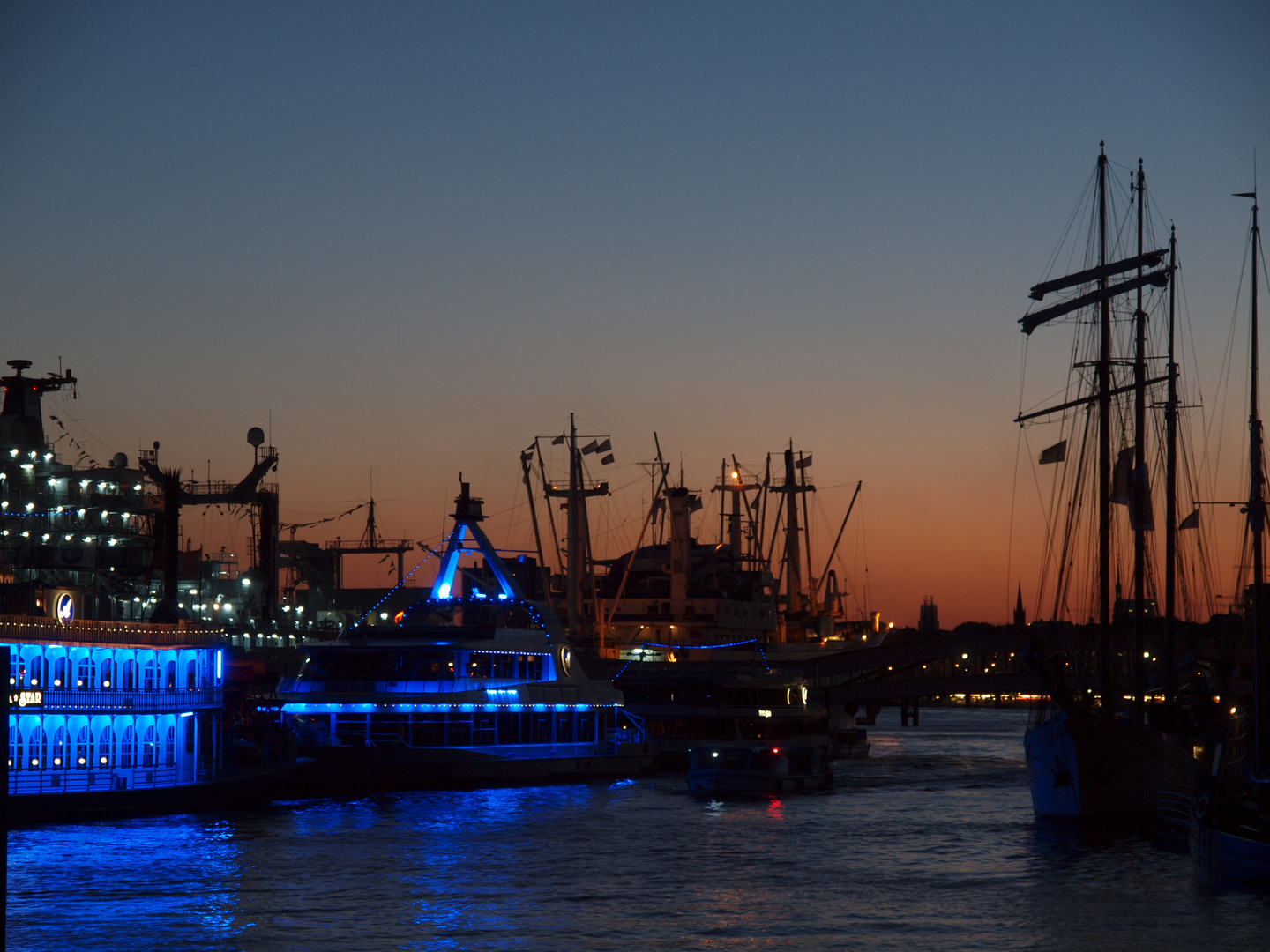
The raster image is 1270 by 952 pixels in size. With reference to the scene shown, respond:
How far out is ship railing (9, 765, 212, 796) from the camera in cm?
4769

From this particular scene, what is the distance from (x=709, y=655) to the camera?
129625mm

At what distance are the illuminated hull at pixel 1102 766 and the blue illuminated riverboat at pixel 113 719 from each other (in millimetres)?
30882

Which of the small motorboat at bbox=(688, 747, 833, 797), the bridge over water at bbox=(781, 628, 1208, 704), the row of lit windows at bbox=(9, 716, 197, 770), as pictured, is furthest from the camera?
the bridge over water at bbox=(781, 628, 1208, 704)

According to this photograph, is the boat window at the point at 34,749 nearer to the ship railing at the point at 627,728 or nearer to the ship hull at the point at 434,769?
the ship hull at the point at 434,769

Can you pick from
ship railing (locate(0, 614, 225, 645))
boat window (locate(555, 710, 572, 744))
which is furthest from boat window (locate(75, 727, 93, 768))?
boat window (locate(555, 710, 572, 744))

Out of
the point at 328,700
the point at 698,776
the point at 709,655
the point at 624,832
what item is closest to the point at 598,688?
the point at 698,776

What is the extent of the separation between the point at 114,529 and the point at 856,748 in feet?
203

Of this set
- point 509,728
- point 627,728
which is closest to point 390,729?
point 509,728

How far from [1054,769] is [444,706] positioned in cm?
2805

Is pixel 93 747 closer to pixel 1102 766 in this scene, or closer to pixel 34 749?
pixel 34 749

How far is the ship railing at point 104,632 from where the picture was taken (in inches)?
1868

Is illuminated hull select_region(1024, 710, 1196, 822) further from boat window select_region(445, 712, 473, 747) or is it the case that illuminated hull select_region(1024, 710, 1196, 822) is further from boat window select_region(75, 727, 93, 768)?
boat window select_region(75, 727, 93, 768)

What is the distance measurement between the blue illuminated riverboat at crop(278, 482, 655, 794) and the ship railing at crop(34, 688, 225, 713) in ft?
30.4

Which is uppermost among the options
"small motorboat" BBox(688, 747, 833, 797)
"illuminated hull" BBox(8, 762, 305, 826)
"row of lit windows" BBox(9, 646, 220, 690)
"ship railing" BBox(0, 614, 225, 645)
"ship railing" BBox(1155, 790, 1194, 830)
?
"ship railing" BBox(0, 614, 225, 645)
